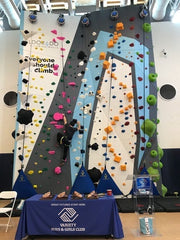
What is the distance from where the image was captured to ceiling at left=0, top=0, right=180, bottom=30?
6.61 m

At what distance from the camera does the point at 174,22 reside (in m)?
7.41

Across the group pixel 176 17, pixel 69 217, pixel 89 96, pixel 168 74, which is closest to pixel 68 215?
pixel 69 217

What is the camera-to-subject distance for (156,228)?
13.4 feet

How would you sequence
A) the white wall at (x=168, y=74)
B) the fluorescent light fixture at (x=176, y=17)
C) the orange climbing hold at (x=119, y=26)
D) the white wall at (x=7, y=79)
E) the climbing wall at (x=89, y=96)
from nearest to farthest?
the climbing wall at (x=89, y=96)
the orange climbing hold at (x=119, y=26)
the fluorescent light fixture at (x=176, y=17)
the white wall at (x=168, y=74)
the white wall at (x=7, y=79)

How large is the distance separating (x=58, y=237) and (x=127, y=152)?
2.95m

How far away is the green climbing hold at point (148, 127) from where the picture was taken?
234 inches

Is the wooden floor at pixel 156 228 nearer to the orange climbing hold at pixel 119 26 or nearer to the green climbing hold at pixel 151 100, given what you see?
the green climbing hold at pixel 151 100

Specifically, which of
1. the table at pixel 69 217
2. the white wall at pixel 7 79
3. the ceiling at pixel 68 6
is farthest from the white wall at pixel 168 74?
the white wall at pixel 7 79

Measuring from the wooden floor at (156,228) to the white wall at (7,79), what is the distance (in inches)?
108

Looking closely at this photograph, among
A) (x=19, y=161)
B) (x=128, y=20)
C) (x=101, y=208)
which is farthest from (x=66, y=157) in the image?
(x=128, y=20)

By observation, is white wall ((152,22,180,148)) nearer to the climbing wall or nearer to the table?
the climbing wall

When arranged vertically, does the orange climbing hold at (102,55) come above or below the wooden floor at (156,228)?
above

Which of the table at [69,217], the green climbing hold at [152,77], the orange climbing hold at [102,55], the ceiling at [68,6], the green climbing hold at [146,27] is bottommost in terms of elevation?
the table at [69,217]

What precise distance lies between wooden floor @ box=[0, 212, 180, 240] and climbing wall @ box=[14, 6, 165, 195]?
1230mm
